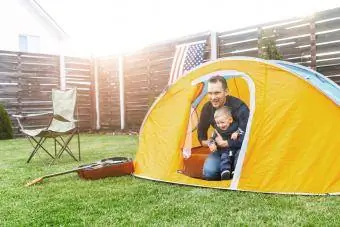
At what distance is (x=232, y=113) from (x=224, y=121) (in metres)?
0.11

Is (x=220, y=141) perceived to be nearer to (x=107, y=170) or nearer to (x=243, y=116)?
(x=243, y=116)

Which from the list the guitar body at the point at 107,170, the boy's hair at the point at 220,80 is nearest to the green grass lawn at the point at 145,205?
the guitar body at the point at 107,170

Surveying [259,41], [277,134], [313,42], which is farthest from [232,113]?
[259,41]

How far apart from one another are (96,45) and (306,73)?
1791 centimetres

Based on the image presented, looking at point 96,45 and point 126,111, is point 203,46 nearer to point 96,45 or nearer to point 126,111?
point 126,111

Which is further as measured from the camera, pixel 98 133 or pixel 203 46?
pixel 98 133

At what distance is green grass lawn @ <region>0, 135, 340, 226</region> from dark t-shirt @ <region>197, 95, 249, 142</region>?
→ 2.26 ft

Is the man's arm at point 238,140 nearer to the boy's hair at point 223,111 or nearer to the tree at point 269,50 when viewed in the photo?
the boy's hair at point 223,111

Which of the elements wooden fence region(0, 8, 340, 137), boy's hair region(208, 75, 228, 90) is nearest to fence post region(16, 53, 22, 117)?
wooden fence region(0, 8, 340, 137)

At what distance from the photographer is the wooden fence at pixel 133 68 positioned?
6.60 meters

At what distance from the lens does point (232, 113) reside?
389 cm

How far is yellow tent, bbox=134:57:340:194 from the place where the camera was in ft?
10.7

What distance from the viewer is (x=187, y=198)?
324 cm

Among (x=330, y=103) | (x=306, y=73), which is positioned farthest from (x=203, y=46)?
(x=330, y=103)
